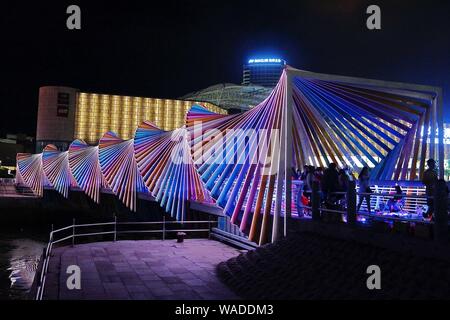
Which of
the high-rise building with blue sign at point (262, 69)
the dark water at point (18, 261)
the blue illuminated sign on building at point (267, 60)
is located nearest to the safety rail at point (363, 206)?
the dark water at point (18, 261)

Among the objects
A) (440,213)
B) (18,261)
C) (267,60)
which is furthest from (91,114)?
(267,60)

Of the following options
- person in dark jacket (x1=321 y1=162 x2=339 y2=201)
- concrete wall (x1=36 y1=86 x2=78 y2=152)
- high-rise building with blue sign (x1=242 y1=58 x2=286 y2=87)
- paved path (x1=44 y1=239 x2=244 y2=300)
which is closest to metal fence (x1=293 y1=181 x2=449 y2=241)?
person in dark jacket (x1=321 y1=162 x2=339 y2=201)

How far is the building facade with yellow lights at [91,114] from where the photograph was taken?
8412 cm

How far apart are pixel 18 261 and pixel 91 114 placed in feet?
218

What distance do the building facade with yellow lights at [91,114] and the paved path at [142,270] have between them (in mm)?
71991

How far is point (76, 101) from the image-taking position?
280 feet

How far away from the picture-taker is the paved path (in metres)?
9.20

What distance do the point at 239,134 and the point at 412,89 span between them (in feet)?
17.7

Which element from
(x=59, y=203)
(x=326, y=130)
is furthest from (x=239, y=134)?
(x=59, y=203)

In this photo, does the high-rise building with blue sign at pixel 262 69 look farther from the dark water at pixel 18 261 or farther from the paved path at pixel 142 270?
the paved path at pixel 142 270

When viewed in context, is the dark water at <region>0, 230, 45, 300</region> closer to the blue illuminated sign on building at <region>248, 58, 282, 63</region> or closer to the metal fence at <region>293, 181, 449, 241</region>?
the metal fence at <region>293, 181, 449, 241</region>

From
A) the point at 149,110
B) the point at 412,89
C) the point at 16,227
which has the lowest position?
the point at 16,227
